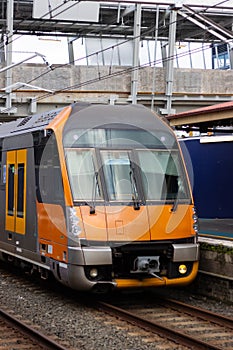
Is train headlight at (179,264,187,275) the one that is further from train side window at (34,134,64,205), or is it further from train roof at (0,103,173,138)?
train roof at (0,103,173,138)

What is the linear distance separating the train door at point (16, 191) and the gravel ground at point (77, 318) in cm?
113

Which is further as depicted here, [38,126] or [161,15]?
[161,15]

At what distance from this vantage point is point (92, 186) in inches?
425

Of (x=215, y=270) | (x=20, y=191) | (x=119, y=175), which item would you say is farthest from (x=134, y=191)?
(x=20, y=191)

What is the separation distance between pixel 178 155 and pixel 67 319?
10.4 feet

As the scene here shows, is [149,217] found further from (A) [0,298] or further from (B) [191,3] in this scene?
(B) [191,3]

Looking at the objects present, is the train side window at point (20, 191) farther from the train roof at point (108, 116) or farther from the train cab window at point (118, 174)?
the train cab window at point (118, 174)

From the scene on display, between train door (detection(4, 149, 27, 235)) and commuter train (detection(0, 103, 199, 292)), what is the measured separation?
48 centimetres

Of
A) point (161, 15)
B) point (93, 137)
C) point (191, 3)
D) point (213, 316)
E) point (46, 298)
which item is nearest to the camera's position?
point (213, 316)

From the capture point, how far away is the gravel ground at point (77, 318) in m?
8.91

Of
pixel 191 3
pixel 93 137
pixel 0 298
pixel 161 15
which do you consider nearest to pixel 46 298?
pixel 0 298

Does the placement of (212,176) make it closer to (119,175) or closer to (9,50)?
(9,50)

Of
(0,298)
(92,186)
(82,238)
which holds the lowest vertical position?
(0,298)

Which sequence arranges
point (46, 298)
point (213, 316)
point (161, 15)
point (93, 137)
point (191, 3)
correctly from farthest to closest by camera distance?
point (161, 15) → point (191, 3) → point (46, 298) → point (93, 137) → point (213, 316)
